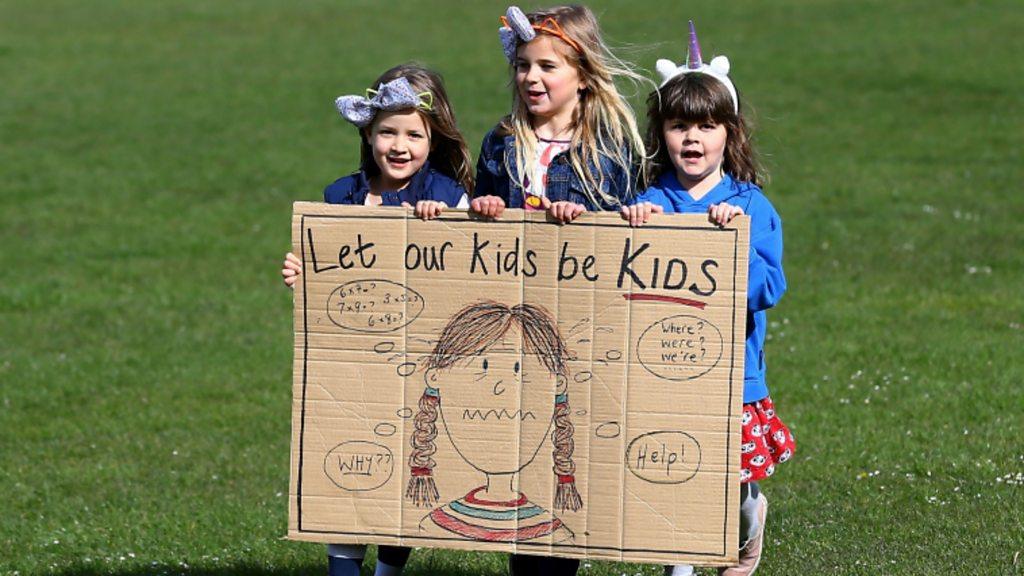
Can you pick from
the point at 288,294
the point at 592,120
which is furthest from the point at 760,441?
the point at 288,294

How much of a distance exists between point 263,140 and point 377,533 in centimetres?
1660

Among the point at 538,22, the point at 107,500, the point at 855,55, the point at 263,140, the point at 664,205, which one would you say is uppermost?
the point at 855,55

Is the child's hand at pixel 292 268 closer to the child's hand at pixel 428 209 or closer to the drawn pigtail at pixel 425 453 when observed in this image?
the child's hand at pixel 428 209

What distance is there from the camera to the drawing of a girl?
15.8 feet

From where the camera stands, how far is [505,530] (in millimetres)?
4883

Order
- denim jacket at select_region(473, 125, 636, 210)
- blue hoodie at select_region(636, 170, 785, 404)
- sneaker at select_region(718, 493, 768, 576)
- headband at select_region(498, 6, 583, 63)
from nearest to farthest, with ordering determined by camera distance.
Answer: blue hoodie at select_region(636, 170, 785, 404), headband at select_region(498, 6, 583, 63), denim jacket at select_region(473, 125, 636, 210), sneaker at select_region(718, 493, 768, 576)

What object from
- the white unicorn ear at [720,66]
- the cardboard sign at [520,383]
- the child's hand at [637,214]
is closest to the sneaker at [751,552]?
the cardboard sign at [520,383]

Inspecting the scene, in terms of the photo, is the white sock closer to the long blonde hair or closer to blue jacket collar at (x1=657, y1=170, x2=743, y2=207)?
the long blonde hair

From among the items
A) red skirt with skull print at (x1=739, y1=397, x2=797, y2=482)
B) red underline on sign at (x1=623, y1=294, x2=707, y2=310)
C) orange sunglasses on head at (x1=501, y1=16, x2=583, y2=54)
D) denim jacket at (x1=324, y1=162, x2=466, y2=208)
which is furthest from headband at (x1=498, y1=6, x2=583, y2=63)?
red skirt with skull print at (x1=739, y1=397, x2=797, y2=482)

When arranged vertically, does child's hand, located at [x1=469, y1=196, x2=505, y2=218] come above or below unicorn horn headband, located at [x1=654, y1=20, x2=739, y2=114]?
below

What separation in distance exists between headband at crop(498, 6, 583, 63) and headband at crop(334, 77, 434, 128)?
35cm

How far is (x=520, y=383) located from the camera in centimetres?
485

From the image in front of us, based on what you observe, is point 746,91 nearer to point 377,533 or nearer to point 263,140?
point 263,140

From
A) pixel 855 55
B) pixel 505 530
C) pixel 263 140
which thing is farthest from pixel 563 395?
pixel 855 55
